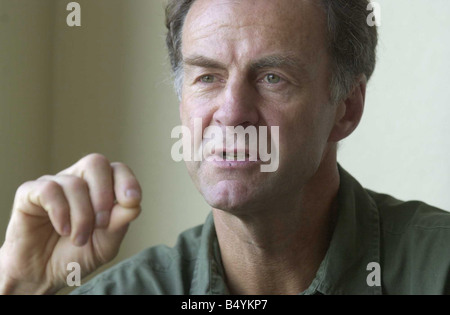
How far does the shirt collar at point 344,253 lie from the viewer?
45.1 inches

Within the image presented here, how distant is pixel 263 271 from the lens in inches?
47.1

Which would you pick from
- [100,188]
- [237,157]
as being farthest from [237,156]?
[100,188]

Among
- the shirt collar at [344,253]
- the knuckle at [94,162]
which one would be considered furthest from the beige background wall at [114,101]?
the knuckle at [94,162]

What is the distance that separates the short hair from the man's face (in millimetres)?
35

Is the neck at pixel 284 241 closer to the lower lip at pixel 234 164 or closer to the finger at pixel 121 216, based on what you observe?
the lower lip at pixel 234 164

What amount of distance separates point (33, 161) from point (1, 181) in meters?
0.15

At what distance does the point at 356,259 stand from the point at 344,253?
0.03 meters

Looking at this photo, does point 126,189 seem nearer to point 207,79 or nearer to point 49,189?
point 49,189

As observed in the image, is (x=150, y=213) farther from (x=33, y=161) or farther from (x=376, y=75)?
(x=376, y=75)

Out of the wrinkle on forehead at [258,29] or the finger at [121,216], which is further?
the wrinkle on forehead at [258,29]
